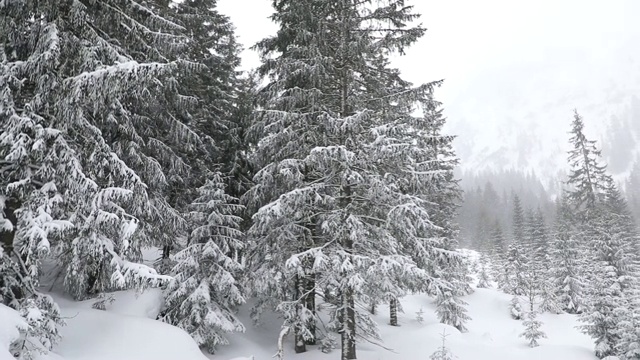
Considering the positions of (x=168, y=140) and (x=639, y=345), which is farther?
(x=639, y=345)

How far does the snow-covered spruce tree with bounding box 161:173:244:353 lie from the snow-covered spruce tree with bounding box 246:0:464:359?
115 centimetres

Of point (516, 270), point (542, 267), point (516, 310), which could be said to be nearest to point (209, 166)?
point (516, 310)

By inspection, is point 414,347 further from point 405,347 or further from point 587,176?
point 587,176

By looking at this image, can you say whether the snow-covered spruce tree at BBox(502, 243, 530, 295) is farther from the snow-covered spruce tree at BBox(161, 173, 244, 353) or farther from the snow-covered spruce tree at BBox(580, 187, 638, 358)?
the snow-covered spruce tree at BBox(161, 173, 244, 353)

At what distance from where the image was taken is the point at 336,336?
16.9 m

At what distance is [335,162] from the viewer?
11414mm

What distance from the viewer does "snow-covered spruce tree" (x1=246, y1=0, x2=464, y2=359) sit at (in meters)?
11.0

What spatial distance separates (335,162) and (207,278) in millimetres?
6184

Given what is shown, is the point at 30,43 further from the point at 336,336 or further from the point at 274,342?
the point at 336,336

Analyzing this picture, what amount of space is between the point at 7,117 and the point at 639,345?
24.6m

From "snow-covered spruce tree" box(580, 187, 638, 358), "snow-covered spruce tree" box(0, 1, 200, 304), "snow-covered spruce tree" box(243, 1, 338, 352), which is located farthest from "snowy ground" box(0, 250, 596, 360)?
"snow-covered spruce tree" box(243, 1, 338, 352)

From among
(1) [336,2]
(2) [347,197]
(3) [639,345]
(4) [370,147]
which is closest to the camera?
(4) [370,147]

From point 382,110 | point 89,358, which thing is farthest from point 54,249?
point 382,110

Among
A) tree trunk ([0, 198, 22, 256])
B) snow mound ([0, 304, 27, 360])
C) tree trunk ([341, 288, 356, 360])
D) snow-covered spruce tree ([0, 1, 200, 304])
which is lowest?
tree trunk ([341, 288, 356, 360])
